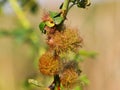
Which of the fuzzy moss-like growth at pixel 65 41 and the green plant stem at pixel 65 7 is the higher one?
the green plant stem at pixel 65 7

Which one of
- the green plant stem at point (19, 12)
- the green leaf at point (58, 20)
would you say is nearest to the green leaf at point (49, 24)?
the green leaf at point (58, 20)

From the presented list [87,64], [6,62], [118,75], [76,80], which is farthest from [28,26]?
[6,62]

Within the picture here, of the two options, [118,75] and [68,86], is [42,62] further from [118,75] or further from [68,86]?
[118,75]

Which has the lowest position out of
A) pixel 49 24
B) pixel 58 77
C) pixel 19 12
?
pixel 58 77

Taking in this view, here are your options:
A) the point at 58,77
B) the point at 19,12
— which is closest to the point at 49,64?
the point at 58,77

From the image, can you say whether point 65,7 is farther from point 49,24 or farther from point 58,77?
point 58,77

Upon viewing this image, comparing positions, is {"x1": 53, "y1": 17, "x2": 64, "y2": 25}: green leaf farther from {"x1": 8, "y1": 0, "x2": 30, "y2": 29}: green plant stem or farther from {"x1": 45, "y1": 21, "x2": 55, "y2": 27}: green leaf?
{"x1": 8, "y1": 0, "x2": 30, "y2": 29}: green plant stem

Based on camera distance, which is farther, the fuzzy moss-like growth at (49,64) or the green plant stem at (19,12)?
the green plant stem at (19,12)

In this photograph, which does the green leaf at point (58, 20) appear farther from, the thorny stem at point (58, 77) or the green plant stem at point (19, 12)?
the green plant stem at point (19, 12)

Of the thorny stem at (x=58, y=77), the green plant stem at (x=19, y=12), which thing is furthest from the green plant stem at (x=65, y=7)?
the green plant stem at (x=19, y=12)

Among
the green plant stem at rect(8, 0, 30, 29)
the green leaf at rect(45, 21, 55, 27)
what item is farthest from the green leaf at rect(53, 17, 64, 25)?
the green plant stem at rect(8, 0, 30, 29)

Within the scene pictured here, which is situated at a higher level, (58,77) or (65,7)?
(65,7)
